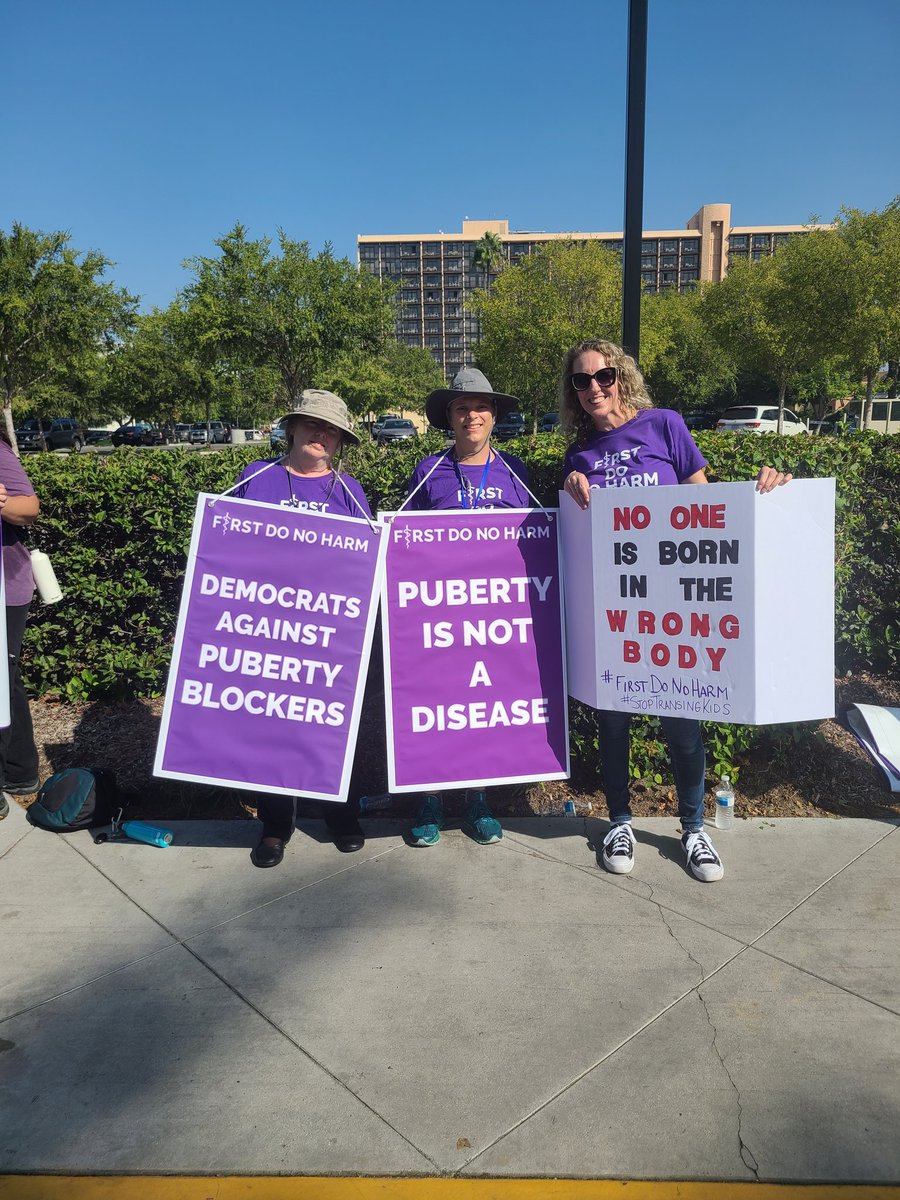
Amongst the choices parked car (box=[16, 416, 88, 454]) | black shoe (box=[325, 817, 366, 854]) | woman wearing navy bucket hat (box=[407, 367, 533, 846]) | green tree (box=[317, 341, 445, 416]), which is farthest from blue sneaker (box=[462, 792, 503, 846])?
parked car (box=[16, 416, 88, 454])

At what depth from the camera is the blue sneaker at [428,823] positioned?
3732mm

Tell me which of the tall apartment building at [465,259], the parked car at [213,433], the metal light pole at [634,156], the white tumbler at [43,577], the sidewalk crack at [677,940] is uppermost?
the tall apartment building at [465,259]

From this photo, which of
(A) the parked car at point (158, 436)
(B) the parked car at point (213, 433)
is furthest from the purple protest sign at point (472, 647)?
(B) the parked car at point (213, 433)

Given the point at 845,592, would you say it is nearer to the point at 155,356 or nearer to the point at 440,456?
the point at 440,456

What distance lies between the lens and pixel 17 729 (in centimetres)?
423

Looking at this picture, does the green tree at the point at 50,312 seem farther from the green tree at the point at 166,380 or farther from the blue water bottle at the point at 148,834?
the blue water bottle at the point at 148,834

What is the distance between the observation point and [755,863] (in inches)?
139

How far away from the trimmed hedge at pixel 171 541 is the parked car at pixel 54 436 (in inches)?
A: 1728

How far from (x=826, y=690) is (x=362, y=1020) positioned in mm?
2065

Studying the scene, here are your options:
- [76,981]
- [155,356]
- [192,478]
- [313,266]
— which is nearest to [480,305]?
[313,266]

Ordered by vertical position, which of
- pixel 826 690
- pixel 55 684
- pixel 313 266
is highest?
pixel 313 266

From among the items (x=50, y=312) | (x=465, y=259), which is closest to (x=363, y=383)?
(x=50, y=312)

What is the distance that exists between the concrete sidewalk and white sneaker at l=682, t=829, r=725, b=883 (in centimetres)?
6

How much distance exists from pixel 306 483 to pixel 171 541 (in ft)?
5.33
